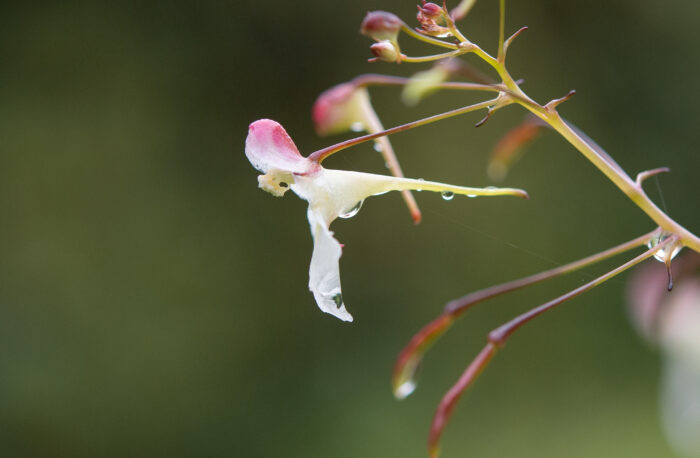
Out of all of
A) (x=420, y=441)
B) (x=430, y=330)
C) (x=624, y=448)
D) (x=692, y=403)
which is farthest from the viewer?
(x=420, y=441)

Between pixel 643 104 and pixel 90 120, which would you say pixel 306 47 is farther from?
pixel 643 104

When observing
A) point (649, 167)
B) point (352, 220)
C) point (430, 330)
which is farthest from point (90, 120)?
point (430, 330)

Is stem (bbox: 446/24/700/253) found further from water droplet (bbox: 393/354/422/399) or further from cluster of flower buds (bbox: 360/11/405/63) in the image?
water droplet (bbox: 393/354/422/399)

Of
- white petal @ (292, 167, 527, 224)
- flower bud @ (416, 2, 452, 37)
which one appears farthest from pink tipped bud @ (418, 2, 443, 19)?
white petal @ (292, 167, 527, 224)

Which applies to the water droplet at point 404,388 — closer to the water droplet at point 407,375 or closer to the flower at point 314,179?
the water droplet at point 407,375

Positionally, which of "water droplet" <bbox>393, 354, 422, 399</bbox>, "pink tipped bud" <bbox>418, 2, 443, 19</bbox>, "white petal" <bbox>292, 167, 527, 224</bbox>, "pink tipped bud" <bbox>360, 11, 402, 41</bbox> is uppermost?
"pink tipped bud" <bbox>360, 11, 402, 41</bbox>

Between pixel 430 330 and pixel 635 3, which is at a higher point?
pixel 635 3

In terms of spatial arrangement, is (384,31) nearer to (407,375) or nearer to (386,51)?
(386,51)

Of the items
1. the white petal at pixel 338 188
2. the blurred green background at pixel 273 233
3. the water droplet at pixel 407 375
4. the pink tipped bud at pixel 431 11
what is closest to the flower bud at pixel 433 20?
the pink tipped bud at pixel 431 11
